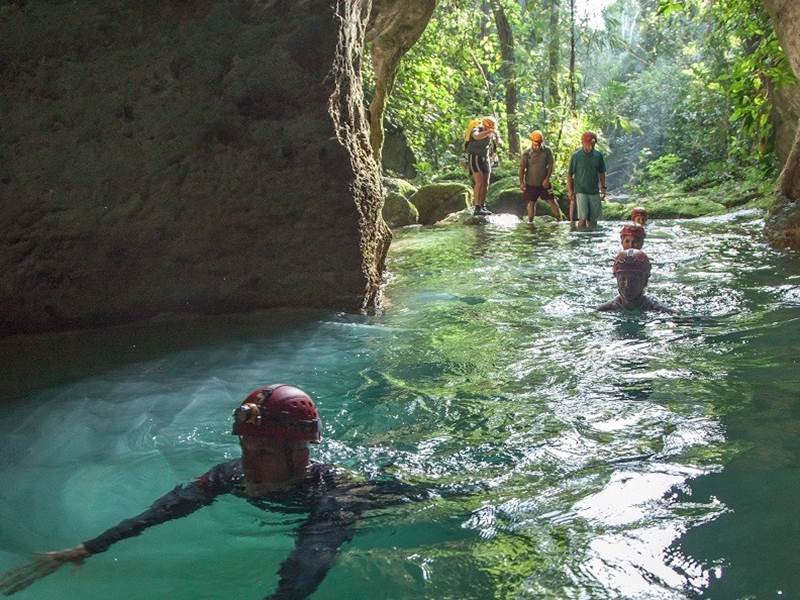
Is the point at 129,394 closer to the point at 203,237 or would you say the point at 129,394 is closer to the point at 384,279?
the point at 203,237

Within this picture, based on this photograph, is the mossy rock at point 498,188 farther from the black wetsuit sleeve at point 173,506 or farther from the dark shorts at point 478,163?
the black wetsuit sleeve at point 173,506

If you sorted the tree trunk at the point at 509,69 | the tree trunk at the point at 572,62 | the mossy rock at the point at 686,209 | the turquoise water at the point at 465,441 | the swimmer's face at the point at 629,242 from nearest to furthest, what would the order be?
the turquoise water at the point at 465,441 → the swimmer's face at the point at 629,242 → the mossy rock at the point at 686,209 → the tree trunk at the point at 572,62 → the tree trunk at the point at 509,69

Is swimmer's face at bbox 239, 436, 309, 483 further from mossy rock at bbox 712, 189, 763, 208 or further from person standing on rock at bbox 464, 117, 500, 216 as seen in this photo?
mossy rock at bbox 712, 189, 763, 208

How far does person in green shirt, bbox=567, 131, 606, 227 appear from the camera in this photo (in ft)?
44.4

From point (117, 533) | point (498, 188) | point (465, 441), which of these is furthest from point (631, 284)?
point (498, 188)

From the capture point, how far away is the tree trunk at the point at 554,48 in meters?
23.8

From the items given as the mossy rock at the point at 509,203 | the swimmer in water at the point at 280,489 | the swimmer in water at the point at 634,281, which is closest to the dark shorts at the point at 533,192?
the mossy rock at the point at 509,203

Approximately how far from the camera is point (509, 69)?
24.4 m

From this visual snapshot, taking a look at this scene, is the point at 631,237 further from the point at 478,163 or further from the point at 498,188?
the point at 498,188

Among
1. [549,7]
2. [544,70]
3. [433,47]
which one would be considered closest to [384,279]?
[433,47]

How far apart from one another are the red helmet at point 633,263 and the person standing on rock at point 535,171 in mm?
8762

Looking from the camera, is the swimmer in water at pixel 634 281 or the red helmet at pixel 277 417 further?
the swimmer in water at pixel 634 281

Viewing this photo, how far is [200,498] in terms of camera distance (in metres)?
3.24

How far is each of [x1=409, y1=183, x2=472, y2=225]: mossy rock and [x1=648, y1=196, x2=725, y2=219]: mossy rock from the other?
4.37m
